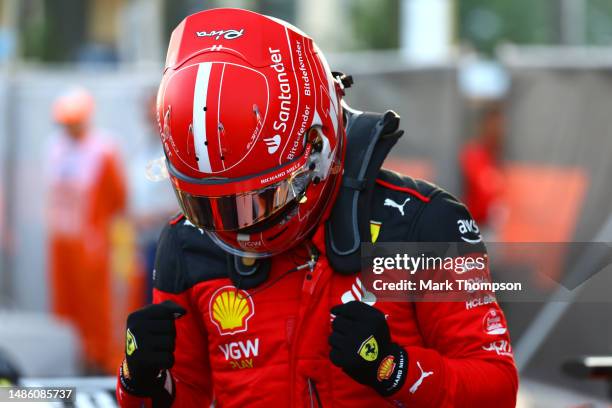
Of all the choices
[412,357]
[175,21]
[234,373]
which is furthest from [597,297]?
[175,21]

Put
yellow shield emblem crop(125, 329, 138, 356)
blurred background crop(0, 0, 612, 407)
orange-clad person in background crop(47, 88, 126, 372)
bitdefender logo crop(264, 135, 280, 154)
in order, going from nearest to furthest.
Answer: bitdefender logo crop(264, 135, 280, 154)
yellow shield emblem crop(125, 329, 138, 356)
blurred background crop(0, 0, 612, 407)
orange-clad person in background crop(47, 88, 126, 372)

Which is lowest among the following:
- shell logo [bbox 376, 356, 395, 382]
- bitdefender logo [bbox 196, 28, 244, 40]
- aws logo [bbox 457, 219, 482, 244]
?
shell logo [bbox 376, 356, 395, 382]

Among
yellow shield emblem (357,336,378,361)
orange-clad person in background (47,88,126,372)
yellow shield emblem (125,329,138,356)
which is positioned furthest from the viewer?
orange-clad person in background (47,88,126,372)

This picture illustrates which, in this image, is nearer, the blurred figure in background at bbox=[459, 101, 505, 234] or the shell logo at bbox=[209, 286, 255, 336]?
the shell logo at bbox=[209, 286, 255, 336]

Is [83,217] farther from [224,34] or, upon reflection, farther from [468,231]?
[468,231]

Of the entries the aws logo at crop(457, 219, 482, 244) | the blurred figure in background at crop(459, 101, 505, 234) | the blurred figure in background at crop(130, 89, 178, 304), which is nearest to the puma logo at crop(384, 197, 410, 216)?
the aws logo at crop(457, 219, 482, 244)

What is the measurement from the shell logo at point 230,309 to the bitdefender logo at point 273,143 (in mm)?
398

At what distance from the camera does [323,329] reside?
8.51 feet

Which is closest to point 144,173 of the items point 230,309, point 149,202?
point 149,202

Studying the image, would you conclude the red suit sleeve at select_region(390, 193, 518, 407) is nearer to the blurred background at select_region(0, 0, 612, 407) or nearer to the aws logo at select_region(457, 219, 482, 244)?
the aws logo at select_region(457, 219, 482, 244)

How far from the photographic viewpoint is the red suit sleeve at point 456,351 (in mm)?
2426

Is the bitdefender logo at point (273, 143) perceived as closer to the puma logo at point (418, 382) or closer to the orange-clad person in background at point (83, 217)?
the puma logo at point (418, 382)

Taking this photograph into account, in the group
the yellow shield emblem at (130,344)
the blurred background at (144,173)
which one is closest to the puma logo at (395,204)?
the yellow shield emblem at (130,344)

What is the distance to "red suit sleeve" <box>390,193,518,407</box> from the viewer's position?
7.96 ft
